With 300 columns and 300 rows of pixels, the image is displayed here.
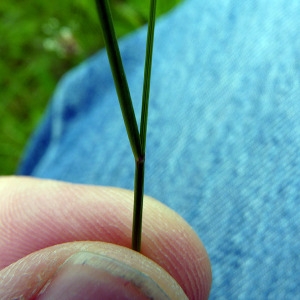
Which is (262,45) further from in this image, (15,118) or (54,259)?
(15,118)

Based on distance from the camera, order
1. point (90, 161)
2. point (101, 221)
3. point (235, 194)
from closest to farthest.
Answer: point (101, 221)
point (235, 194)
point (90, 161)

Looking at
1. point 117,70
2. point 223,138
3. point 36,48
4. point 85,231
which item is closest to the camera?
point 117,70

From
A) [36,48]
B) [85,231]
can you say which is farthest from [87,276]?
[36,48]

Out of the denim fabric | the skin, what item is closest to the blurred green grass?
the denim fabric

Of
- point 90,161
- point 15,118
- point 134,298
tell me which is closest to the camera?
point 134,298

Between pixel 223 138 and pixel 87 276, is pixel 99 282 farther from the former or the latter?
pixel 223 138

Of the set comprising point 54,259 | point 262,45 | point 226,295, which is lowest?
→ point 226,295

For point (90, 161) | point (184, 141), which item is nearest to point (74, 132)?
point (90, 161)
